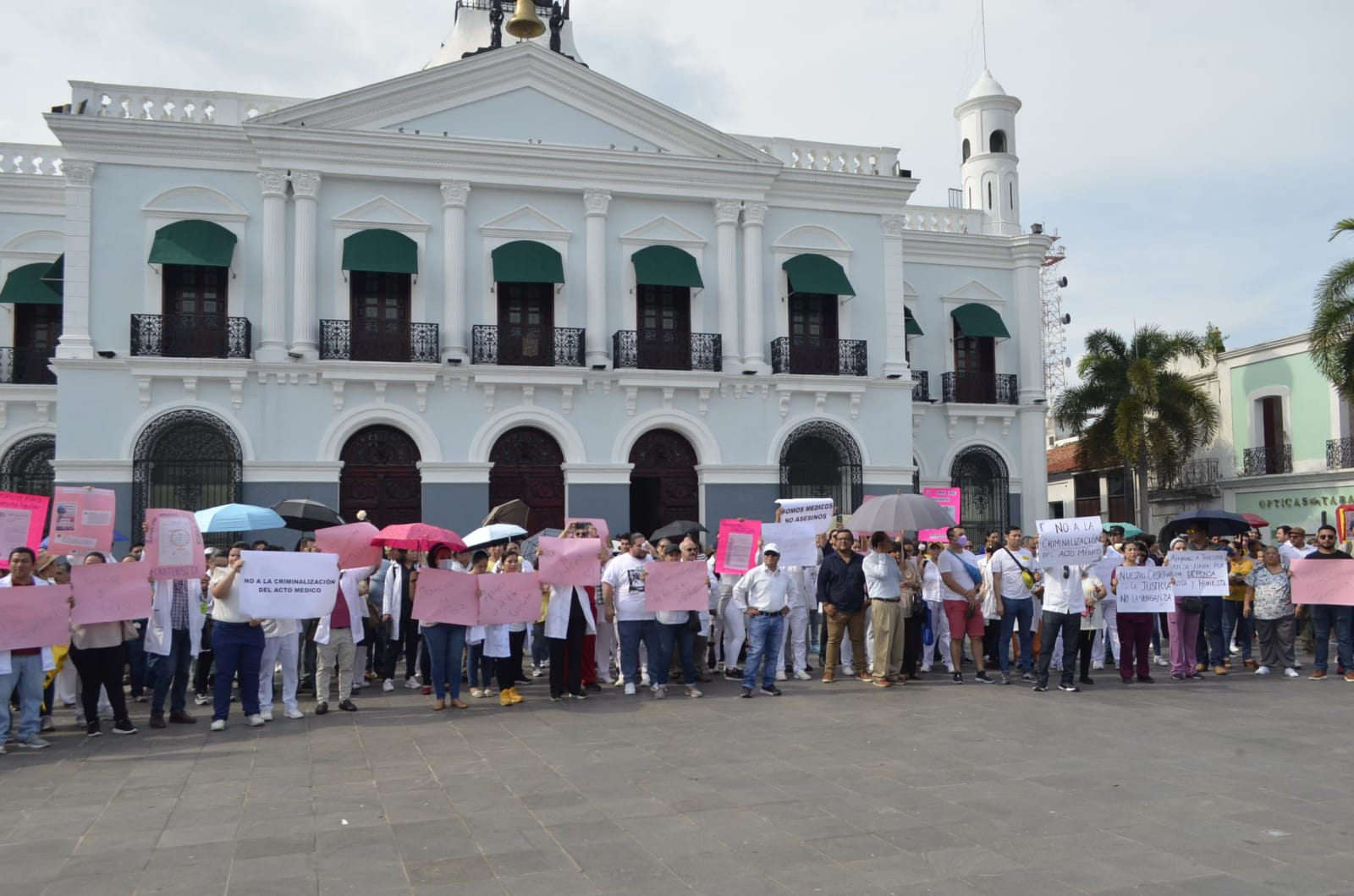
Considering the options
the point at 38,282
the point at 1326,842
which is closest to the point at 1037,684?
the point at 1326,842

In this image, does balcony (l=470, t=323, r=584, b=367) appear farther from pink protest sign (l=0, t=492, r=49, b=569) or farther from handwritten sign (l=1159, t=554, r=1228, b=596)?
handwritten sign (l=1159, t=554, r=1228, b=596)

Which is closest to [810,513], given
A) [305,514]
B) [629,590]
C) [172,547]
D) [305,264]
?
[629,590]

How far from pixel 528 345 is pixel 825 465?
7.02m

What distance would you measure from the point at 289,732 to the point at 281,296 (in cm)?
1268

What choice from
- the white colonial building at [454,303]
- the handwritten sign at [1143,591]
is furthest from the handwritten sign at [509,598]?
the white colonial building at [454,303]

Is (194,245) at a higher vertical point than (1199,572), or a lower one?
higher

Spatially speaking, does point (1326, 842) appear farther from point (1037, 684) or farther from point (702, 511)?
point (702, 511)

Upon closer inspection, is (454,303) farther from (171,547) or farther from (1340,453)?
(1340,453)

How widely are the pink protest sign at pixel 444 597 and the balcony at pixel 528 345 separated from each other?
423 inches

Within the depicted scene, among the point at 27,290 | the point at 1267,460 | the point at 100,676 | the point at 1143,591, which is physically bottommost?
the point at 100,676

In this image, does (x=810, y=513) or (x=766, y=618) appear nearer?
(x=766, y=618)

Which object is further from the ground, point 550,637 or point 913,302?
point 913,302

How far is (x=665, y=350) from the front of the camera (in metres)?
22.5

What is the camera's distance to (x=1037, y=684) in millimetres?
11969
